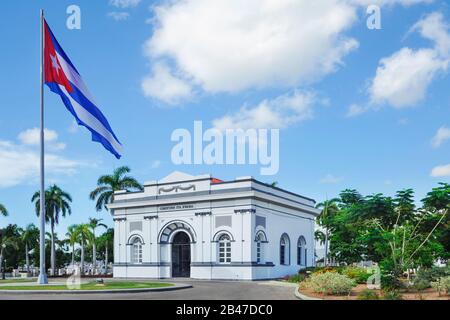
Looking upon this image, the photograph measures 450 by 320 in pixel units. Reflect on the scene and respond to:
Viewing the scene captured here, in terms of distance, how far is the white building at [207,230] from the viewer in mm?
38000

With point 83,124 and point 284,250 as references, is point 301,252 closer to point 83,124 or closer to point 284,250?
point 284,250

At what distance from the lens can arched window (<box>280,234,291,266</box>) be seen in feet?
141

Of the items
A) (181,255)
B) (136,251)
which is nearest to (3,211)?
A: (136,251)

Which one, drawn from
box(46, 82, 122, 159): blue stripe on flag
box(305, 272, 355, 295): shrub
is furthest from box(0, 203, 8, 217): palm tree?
box(305, 272, 355, 295): shrub

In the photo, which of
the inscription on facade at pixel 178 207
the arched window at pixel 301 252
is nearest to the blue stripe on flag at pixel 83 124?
the inscription on facade at pixel 178 207

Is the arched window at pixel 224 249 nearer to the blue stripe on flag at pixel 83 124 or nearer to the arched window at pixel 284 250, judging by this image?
the arched window at pixel 284 250

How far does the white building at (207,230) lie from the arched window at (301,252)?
0.09 meters

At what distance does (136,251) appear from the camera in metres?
43.4

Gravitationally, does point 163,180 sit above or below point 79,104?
below

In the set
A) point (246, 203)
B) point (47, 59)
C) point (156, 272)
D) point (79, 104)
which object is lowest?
point (156, 272)
